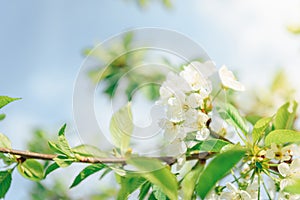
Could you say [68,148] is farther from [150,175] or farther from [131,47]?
[131,47]

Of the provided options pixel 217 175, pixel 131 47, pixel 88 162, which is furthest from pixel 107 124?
pixel 131 47

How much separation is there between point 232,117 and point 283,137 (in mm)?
215

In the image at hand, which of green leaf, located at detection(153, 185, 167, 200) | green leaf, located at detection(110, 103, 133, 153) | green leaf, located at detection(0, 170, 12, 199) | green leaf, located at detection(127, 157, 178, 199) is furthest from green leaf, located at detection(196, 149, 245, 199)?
green leaf, located at detection(0, 170, 12, 199)

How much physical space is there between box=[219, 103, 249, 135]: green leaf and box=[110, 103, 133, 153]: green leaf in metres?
0.25

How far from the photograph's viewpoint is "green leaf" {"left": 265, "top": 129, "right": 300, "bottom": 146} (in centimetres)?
102

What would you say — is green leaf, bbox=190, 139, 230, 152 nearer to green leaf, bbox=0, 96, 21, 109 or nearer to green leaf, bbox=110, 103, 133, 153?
green leaf, bbox=110, 103, 133, 153

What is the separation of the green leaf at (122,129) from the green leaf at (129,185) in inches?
9.2

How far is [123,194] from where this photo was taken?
1.02 meters

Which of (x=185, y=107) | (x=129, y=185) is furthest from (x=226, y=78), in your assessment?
(x=129, y=185)

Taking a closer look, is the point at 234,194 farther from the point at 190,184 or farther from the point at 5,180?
the point at 5,180

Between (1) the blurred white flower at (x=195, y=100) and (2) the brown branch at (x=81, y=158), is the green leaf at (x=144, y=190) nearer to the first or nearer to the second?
(2) the brown branch at (x=81, y=158)

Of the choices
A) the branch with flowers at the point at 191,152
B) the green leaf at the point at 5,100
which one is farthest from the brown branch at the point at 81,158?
the green leaf at the point at 5,100

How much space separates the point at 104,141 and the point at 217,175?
0.45m

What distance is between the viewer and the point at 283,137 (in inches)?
41.1
